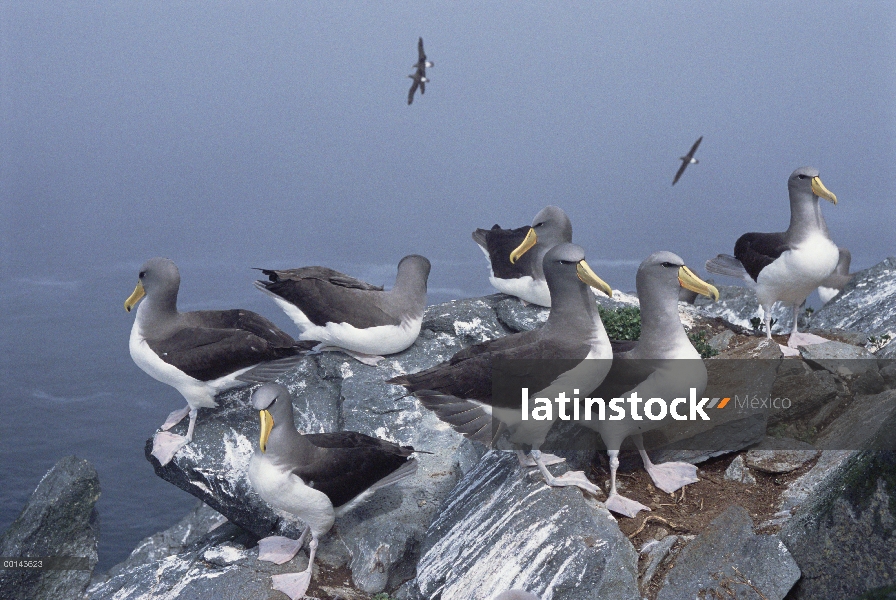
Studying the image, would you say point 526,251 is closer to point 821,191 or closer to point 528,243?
point 528,243

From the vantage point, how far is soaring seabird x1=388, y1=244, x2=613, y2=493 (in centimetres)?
678

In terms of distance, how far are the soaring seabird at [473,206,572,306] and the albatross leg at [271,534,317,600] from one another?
15.1 ft

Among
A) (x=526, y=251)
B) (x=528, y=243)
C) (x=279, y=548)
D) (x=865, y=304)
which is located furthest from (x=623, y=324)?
(x=279, y=548)

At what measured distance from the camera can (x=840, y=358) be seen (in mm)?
9000

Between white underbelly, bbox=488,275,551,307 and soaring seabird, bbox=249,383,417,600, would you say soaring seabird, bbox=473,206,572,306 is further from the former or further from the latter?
soaring seabird, bbox=249,383,417,600

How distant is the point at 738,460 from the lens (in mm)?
7293

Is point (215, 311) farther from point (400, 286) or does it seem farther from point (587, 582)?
point (587, 582)

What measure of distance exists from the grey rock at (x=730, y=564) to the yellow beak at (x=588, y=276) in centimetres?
204

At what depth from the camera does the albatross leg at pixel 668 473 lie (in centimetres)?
709

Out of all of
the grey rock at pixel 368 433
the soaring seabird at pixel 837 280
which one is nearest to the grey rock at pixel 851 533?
the grey rock at pixel 368 433

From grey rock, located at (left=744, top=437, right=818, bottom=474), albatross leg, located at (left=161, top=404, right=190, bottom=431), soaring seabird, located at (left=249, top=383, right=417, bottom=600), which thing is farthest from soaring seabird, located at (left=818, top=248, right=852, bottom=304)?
albatross leg, located at (left=161, top=404, right=190, bottom=431)

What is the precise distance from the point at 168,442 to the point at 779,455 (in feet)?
21.5

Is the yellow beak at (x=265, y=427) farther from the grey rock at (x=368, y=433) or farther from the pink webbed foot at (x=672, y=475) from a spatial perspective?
the pink webbed foot at (x=672, y=475)

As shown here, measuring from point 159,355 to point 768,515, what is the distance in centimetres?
646
